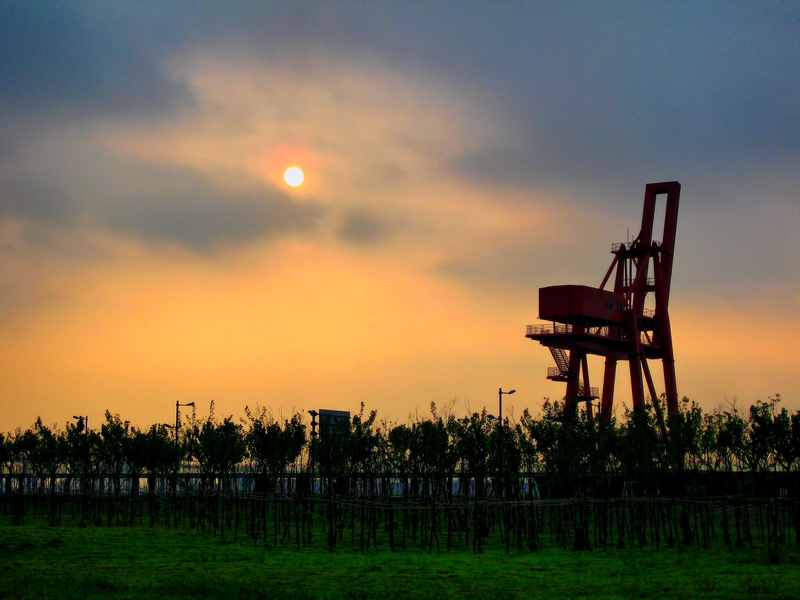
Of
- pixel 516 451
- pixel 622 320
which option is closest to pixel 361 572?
pixel 516 451

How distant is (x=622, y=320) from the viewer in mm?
79250

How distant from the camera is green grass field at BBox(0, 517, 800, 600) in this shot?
92.2 ft

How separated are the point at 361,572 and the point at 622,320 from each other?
1995 inches

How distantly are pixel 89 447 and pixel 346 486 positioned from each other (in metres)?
22.0

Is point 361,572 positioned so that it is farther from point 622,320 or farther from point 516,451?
point 622,320

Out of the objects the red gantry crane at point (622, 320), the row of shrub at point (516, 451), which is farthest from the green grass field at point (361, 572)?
the red gantry crane at point (622, 320)

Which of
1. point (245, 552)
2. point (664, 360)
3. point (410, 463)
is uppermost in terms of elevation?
point (664, 360)

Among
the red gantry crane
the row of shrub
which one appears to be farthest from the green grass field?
the red gantry crane

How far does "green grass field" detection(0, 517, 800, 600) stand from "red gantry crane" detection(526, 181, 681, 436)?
3060 cm

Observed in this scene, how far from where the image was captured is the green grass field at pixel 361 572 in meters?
28.1

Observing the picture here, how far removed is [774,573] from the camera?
32812 mm

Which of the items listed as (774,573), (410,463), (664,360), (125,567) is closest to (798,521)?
(774,573)

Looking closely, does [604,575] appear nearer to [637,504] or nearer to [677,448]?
[637,504]

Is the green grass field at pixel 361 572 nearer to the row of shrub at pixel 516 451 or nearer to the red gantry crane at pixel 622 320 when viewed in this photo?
the row of shrub at pixel 516 451
